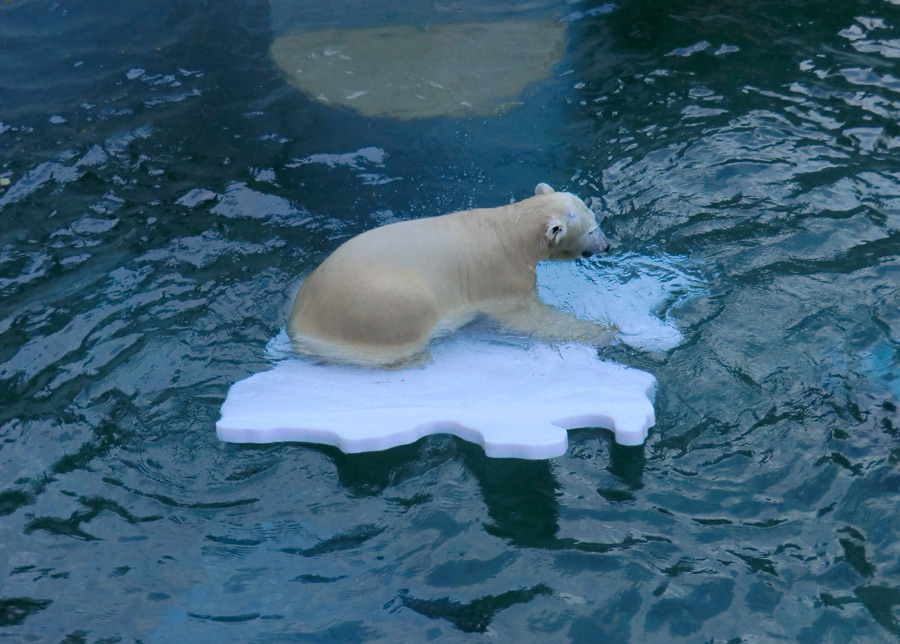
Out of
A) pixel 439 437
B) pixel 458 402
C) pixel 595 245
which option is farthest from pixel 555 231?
pixel 439 437

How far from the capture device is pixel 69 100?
773 centimetres

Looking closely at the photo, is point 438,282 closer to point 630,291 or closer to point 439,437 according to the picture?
point 439,437

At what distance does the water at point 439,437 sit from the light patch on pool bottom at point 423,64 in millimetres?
269

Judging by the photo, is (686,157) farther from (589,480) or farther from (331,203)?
(589,480)

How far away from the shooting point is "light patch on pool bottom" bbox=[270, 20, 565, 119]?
317 inches

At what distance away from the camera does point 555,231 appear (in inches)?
206

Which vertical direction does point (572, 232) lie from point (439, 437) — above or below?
above

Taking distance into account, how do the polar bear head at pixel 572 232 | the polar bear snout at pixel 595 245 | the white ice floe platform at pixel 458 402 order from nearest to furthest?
the white ice floe platform at pixel 458 402, the polar bear head at pixel 572 232, the polar bear snout at pixel 595 245

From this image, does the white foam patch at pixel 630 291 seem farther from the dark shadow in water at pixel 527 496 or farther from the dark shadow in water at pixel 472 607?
the dark shadow in water at pixel 472 607

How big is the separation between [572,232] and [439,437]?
1.69 meters

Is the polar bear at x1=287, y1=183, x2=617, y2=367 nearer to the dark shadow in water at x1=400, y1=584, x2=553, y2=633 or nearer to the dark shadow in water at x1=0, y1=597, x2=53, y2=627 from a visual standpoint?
the dark shadow in water at x1=400, y1=584, x2=553, y2=633

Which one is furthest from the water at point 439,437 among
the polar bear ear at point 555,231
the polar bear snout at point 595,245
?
the polar bear ear at point 555,231

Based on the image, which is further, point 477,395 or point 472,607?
point 477,395

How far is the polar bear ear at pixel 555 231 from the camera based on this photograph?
5.20 meters
